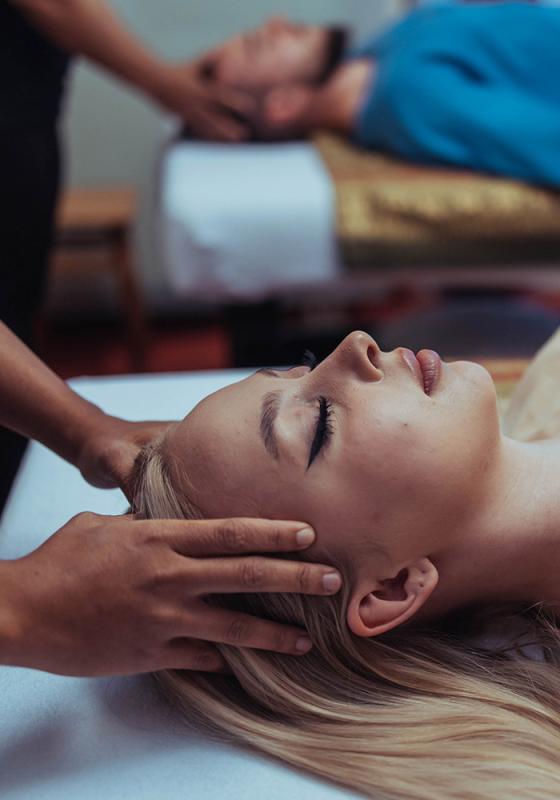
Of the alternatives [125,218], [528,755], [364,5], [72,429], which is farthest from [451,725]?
[364,5]

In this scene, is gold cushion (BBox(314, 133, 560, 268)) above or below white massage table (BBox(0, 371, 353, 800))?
above

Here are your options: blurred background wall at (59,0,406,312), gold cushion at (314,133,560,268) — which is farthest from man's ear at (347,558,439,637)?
blurred background wall at (59,0,406,312)

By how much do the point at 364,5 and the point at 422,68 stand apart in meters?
1.18

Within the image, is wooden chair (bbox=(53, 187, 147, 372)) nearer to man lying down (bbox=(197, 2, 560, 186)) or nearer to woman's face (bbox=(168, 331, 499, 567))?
man lying down (bbox=(197, 2, 560, 186))

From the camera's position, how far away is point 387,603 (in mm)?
911

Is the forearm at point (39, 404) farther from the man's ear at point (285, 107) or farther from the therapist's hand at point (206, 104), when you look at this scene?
the man's ear at point (285, 107)

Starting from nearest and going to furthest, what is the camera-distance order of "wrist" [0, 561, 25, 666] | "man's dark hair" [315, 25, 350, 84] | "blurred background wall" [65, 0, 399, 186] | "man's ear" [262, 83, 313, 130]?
"wrist" [0, 561, 25, 666], "man's ear" [262, 83, 313, 130], "man's dark hair" [315, 25, 350, 84], "blurred background wall" [65, 0, 399, 186]

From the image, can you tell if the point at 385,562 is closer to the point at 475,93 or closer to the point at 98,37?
the point at 98,37

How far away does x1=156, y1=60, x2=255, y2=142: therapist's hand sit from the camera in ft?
8.63

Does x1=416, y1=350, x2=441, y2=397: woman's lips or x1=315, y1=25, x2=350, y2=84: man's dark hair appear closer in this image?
x1=416, y1=350, x2=441, y2=397: woman's lips

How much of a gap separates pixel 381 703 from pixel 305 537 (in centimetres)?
21

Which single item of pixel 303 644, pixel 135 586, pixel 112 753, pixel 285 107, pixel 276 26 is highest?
pixel 276 26

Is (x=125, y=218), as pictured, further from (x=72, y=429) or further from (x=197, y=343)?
(x=72, y=429)

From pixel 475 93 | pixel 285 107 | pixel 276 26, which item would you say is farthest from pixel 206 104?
pixel 475 93
